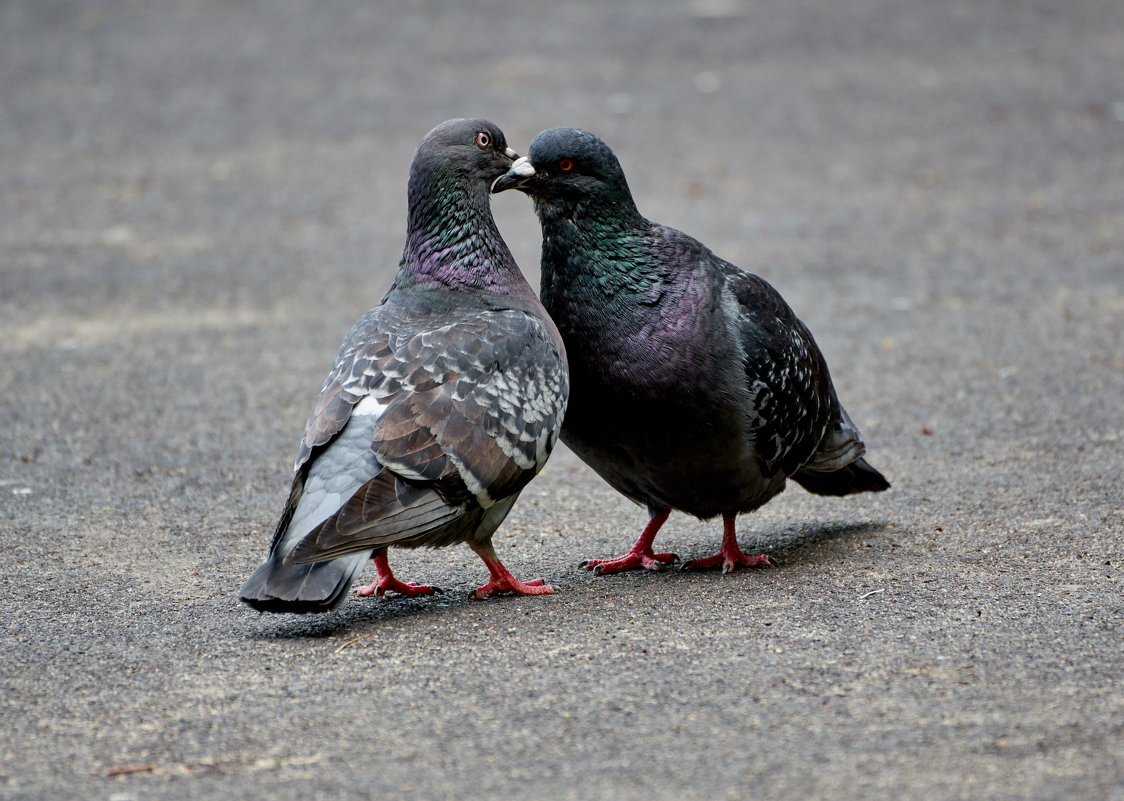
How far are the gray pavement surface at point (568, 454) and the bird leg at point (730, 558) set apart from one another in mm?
193

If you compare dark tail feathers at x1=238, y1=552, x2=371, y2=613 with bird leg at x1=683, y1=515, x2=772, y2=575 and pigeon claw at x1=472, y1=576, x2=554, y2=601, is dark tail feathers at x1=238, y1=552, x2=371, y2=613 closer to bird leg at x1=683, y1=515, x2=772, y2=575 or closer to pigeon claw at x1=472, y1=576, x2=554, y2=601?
pigeon claw at x1=472, y1=576, x2=554, y2=601

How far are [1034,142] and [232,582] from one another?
8743mm

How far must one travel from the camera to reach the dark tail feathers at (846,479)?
5.18m

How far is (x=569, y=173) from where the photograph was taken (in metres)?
4.65

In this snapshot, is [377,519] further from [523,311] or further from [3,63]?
[3,63]

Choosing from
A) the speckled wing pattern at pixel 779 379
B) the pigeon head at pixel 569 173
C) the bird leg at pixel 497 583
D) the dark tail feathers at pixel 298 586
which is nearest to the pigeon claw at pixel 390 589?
the bird leg at pixel 497 583

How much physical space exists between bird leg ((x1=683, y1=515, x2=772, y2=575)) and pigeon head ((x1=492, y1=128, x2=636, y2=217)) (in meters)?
1.24

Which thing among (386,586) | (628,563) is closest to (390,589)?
(386,586)

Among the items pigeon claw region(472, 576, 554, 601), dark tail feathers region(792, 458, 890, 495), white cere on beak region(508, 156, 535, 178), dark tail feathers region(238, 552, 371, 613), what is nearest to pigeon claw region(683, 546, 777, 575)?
dark tail feathers region(792, 458, 890, 495)

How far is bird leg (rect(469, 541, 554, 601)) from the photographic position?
175 inches

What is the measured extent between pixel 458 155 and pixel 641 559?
1.65 meters

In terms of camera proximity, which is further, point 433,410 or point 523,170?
point 523,170

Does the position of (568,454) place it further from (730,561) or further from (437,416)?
(437,416)

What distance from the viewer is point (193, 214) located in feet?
33.2
